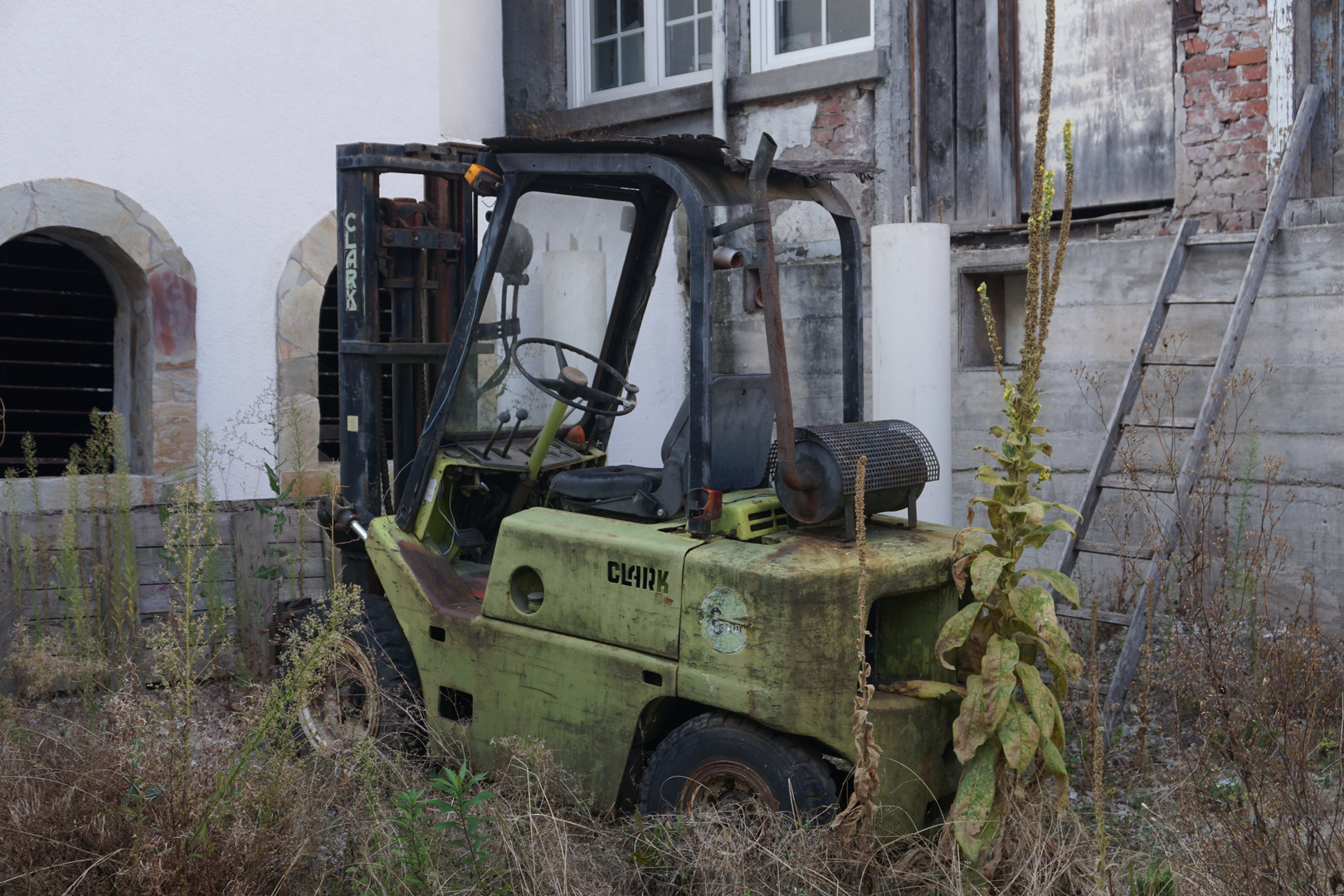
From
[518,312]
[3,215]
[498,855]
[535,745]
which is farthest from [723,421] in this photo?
[3,215]

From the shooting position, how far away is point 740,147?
8.16m

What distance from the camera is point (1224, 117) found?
20.9ft

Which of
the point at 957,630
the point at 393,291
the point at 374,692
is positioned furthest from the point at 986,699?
the point at 393,291

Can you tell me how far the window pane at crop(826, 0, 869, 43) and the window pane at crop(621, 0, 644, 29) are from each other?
1.69 meters

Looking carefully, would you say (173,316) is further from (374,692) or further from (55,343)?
(374,692)

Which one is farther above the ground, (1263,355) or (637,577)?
(1263,355)

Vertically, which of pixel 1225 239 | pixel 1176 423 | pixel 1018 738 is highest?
pixel 1225 239

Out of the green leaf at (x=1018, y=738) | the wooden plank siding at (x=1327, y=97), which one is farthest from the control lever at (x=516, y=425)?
the wooden plank siding at (x=1327, y=97)

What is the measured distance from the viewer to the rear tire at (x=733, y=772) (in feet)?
11.0

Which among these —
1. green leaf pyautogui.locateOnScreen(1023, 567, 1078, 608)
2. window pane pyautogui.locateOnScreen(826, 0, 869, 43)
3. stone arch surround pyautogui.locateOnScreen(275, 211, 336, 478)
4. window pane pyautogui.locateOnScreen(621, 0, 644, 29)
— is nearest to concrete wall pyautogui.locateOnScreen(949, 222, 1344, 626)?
window pane pyautogui.locateOnScreen(826, 0, 869, 43)

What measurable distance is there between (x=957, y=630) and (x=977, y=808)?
480 millimetres

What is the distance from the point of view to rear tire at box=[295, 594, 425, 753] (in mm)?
4172

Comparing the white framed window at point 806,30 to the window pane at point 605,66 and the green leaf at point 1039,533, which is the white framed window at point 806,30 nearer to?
the window pane at point 605,66

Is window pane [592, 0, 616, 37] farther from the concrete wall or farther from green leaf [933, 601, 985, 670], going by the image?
green leaf [933, 601, 985, 670]
